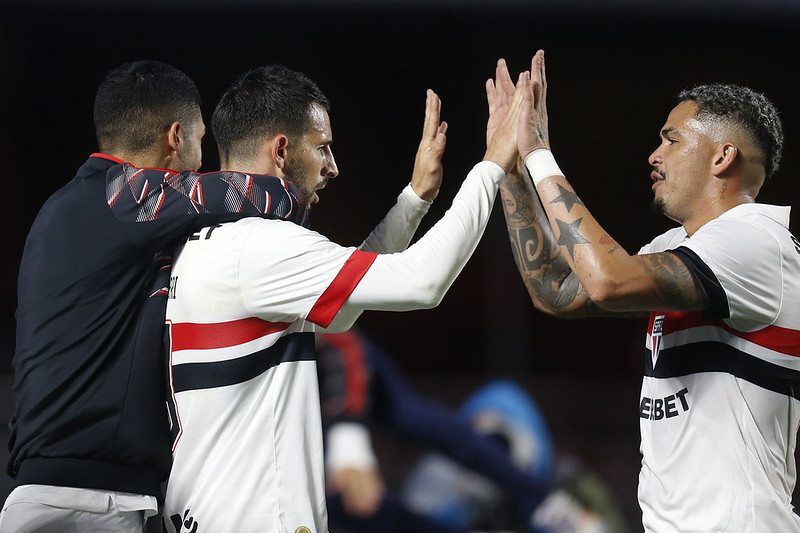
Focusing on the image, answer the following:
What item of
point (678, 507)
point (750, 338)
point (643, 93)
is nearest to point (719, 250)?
point (750, 338)

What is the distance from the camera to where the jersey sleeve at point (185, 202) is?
7.48ft

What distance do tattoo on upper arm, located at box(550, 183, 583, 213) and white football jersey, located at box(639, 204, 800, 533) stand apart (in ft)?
0.86

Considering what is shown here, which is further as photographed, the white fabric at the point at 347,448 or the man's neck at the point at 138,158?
the white fabric at the point at 347,448

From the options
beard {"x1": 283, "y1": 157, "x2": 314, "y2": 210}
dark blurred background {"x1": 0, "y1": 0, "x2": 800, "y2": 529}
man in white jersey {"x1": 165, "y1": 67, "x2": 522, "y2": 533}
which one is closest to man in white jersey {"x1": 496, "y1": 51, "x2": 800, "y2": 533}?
man in white jersey {"x1": 165, "y1": 67, "x2": 522, "y2": 533}

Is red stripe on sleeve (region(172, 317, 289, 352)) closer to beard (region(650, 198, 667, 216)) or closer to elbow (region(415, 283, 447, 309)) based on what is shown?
elbow (region(415, 283, 447, 309))

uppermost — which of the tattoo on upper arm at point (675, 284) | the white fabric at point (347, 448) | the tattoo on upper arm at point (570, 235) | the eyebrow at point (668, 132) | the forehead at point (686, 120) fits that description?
the forehead at point (686, 120)

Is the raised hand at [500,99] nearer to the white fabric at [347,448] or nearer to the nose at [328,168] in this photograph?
Result: the nose at [328,168]

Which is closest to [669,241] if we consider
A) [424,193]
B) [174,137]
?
[424,193]

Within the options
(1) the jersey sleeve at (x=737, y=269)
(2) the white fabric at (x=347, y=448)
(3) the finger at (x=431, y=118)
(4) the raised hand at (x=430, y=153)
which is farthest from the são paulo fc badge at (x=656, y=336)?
(2) the white fabric at (x=347, y=448)

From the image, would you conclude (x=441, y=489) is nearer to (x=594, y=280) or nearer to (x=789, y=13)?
(x=594, y=280)

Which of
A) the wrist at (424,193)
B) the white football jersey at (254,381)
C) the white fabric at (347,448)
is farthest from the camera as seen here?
the white fabric at (347,448)

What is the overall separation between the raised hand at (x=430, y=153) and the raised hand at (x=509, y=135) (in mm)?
237

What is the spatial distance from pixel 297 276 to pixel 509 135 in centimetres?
74

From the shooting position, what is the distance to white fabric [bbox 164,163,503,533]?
215 cm
